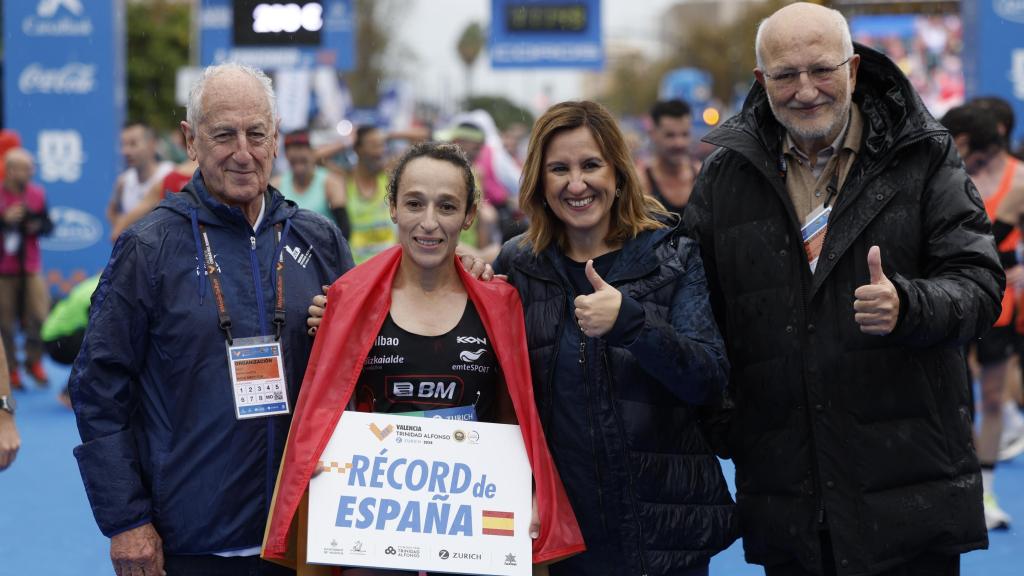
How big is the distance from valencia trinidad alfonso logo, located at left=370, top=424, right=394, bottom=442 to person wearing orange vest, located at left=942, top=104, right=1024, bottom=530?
15.6 ft

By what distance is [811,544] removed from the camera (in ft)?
11.1

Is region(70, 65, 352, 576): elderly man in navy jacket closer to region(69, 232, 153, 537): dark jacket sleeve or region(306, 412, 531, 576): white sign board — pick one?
region(69, 232, 153, 537): dark jacket sleeve

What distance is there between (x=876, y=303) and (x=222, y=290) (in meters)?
1.83

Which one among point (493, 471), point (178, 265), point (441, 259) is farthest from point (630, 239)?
point (178, 265)

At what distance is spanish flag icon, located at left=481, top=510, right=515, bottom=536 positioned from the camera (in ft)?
10.8

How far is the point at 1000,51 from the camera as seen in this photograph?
14008mm

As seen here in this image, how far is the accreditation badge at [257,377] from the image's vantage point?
336 cm

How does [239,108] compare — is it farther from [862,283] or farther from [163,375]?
[862,283]

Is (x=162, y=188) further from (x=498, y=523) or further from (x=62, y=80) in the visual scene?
(x=62, y=80)

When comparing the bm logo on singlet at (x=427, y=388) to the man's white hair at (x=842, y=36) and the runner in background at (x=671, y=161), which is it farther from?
the runner in background at (x=671, y=161)

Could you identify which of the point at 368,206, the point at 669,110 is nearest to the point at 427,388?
the point at 669,110

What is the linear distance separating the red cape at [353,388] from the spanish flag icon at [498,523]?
8 centimetres

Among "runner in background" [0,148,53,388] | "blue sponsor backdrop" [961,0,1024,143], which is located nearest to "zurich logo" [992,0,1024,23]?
"blue sponsor backdrop" [961,0,1024,143]

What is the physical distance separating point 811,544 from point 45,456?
770cm
